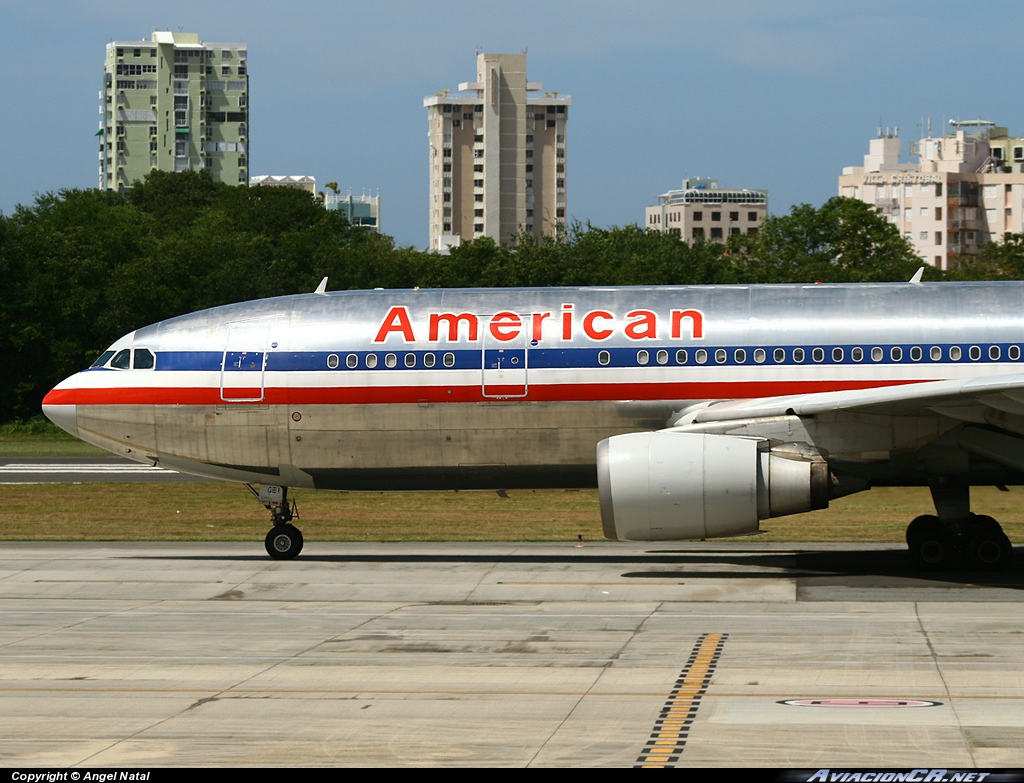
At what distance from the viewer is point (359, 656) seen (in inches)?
632

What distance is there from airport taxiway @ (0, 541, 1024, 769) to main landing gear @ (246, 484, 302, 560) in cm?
33

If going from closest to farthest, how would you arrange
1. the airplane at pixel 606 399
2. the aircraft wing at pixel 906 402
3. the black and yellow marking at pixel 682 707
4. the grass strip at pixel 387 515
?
the black and yellow marking at pixel 682 707
the aircraft wing at pixel 906 402
the airplane at pixel 606 399
the grass strip at pixel 387 515

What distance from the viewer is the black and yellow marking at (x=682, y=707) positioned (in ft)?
38.1

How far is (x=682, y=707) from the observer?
43.5ft

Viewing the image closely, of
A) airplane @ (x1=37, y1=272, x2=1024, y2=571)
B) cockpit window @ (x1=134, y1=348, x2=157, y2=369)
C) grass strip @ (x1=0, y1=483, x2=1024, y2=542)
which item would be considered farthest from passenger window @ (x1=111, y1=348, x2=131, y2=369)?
grass strip @ (x1=0, y1=483, x2=1024, y2=542)

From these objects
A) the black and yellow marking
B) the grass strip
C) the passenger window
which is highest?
the passenger window

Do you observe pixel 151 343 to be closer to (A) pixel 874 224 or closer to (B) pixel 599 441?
(B) pixel 599 441

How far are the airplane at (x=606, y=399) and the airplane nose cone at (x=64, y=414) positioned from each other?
0.12 feet

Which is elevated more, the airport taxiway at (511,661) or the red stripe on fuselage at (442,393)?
the red stripe on fuselage at (442,393)

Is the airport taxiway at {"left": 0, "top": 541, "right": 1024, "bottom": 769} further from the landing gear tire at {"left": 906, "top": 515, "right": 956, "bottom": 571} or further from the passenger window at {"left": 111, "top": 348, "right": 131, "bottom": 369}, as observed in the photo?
the passenger window at {"left": 111, "top": 348, "right": 131, "bottom": 369}

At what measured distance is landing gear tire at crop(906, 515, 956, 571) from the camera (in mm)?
22078

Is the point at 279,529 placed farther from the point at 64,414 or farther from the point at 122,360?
the point at 64,414

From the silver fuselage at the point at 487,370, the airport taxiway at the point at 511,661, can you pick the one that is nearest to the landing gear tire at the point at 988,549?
the airport taxiway at the point at 511,661

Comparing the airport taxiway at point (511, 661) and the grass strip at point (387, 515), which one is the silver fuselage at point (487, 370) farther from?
the grass strip at point (387, 515)
